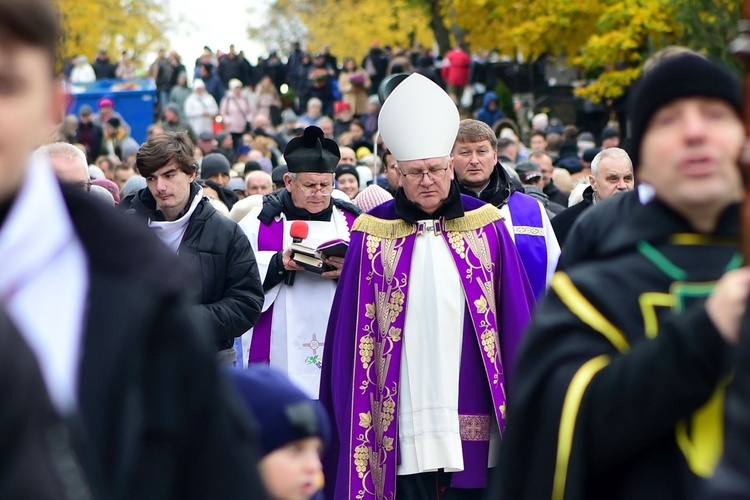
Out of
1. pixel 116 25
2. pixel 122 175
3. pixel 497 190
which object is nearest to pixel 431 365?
pixel 497 190

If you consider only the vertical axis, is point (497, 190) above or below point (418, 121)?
below

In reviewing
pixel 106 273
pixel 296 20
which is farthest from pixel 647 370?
pixel 296 20

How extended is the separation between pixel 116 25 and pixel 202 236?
53.4 metres

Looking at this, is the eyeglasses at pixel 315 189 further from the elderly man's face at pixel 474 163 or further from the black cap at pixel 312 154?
the elderly man's face at pixel 474 163

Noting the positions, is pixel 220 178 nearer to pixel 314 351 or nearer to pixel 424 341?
pixel 314 351

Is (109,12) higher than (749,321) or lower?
lower

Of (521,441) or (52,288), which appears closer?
(52,288)

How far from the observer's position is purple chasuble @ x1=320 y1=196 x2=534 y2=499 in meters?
7.40

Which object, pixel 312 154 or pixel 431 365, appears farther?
pixel 312 154

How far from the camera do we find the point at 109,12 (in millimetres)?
58875

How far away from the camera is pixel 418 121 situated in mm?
8305

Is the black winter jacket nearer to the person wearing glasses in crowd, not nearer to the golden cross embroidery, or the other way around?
the person wearing glasses in crowd

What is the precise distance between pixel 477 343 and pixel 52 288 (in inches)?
203

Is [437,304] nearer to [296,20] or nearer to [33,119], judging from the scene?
[33,119]
